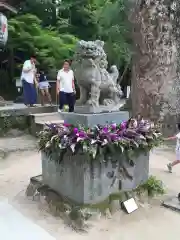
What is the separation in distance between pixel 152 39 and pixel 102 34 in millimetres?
9281

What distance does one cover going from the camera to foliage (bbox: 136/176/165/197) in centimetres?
478

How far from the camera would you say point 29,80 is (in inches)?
371

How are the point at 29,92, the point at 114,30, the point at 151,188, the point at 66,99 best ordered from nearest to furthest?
the point at 151,188
the point at 66,99
the point at 29,92
the point at 114,30

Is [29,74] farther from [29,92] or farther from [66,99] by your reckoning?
[66,99]

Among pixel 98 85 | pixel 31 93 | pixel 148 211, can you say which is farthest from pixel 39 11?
pixel 148 211

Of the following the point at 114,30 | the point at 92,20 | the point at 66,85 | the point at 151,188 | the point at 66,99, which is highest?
the point at 92,20

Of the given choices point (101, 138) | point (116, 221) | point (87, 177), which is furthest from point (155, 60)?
point (116, 221)

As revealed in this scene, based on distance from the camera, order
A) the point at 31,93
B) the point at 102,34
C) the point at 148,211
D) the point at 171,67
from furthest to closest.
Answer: the point at 102,34 → the point at 31,93 → the point at 171,67 → the point at 148,211

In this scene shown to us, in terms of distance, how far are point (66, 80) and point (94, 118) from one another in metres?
4.30

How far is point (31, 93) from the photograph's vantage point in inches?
388

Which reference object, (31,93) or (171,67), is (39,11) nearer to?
(31,93)

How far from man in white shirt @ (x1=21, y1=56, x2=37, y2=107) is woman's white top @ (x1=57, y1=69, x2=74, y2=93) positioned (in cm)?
119

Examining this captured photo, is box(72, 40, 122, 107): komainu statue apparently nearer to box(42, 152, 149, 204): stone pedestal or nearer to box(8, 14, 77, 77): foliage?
box(42, 152, 149, 204): stone pedestal

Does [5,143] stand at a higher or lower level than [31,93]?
lower
